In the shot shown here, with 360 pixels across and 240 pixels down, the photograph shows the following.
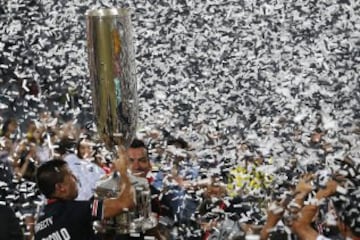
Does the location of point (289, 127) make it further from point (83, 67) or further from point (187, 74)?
point (83, 67)

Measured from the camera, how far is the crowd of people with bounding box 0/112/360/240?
2.68m

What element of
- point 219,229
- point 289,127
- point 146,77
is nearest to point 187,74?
point 146,77

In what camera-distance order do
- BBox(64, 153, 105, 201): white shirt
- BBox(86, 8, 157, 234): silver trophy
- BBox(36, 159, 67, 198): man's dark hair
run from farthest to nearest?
BBox(64, 153, 105, 201): white shirt
BBox(36, 159, 67, 198): man's dark hair
BBox(86, 8, 157, 234): silver trophy

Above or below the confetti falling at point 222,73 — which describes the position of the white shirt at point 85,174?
below

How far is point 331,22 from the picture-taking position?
A: 5090 mm

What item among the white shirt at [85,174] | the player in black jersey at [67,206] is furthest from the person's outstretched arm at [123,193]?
the white shirt at [85,174]

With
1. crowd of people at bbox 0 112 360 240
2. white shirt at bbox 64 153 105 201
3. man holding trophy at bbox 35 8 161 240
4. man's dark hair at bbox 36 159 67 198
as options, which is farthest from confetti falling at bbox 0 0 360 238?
man holding trophy at bbox 35 8 161 240

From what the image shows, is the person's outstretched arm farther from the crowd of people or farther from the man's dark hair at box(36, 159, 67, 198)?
the man's dark hair at box(36, 159, 67, 198)

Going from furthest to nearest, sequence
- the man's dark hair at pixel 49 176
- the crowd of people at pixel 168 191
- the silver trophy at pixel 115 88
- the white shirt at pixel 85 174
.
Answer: the white shirt at pixel 85 174, the man's dark hair at pixel 49 176, the crowd of people at pixel 168 191, the silver trophy at pixel 115 88

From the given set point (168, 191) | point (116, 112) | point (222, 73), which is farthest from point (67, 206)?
point (222, 73)

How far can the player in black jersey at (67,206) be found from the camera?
8.00 feet

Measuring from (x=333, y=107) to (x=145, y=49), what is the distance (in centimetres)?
202

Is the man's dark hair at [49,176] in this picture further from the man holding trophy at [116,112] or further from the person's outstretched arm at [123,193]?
the person's outstretched arm at [123,193]

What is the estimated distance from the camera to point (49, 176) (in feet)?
10.6
